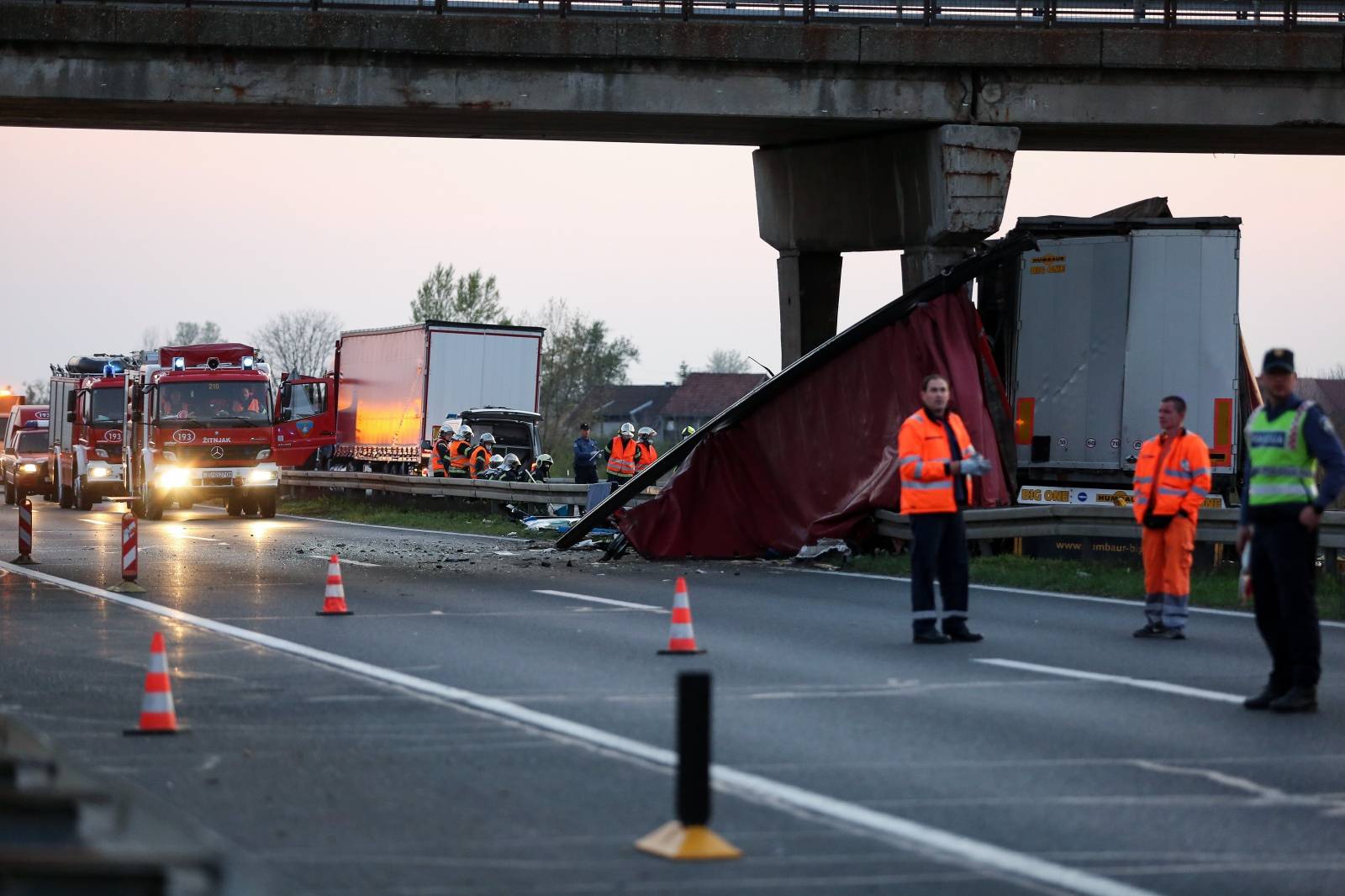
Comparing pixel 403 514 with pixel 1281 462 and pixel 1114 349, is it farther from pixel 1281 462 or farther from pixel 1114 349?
pixel 1281 462

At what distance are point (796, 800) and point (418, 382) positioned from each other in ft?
111

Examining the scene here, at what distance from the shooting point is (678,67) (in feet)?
74.6

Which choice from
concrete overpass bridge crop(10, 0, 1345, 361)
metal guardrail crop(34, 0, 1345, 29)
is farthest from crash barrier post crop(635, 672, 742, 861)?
metal guardrail crop(34, 0, 1345, 29)

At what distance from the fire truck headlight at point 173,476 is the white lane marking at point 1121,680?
76.3 feet

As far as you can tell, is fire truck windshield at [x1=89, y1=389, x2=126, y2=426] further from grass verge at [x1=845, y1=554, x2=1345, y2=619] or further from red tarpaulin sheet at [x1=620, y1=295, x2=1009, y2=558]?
grass verge at [x1=845, y1=554, x2=1345, y2=619]

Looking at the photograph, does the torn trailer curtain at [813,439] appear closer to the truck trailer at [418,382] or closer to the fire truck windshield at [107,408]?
the truck trailer at [418,382]

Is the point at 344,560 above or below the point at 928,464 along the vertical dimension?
below

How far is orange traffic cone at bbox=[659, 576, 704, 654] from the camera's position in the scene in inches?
476

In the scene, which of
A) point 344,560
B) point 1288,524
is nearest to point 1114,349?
point 344,560

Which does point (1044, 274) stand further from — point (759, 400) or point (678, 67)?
point (678, 67)

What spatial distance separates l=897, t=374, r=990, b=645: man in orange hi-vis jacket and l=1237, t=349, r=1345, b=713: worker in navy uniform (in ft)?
9.16

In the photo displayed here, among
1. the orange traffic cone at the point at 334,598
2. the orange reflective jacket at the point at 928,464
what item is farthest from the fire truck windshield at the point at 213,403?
the orange reflective jacket at the point at 928,464

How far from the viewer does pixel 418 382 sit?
40719mm

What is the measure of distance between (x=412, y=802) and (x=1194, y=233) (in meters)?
14.7
